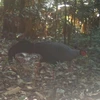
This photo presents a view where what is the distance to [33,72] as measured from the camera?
581cm

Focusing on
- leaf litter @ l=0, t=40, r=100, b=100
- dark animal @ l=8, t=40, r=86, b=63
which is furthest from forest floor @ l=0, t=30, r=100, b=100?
Result: dark animal @ l=8, t=40, r=86, b=63

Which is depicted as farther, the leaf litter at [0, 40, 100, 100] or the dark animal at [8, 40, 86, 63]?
the dark animal at [8, 40, 86, 63]

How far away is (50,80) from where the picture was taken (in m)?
5.52

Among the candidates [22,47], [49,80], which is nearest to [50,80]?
[49,80]

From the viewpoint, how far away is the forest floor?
183 inches

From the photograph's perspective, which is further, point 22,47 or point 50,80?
point 50,80

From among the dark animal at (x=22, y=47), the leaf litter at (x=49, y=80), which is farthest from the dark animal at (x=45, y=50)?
the leaf litter at (x=49, y=80)

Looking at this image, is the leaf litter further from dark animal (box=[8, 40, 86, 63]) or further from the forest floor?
dark animal (box=[8, 40, 86, 63])

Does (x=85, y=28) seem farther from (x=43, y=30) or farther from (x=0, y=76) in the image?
(x=0, y=76)

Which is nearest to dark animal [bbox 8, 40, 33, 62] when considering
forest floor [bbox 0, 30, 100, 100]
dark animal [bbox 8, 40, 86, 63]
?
dark animal [bbox 8, 40, 86, 63]

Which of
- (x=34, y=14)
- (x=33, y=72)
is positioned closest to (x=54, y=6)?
(x=34, y=14)

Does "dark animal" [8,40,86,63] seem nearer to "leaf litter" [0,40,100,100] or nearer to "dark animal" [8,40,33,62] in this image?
"dark animal" [8,40,33,62]

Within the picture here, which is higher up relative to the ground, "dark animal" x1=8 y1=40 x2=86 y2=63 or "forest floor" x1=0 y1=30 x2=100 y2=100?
"dark animal" x1=8 y1=40 x2=86 y2=63

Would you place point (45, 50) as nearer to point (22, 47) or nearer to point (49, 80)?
point (22, 47)
